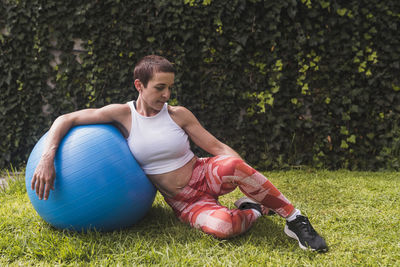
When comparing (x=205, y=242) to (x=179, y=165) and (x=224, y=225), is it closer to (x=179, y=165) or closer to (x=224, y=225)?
(x=224, y=225)

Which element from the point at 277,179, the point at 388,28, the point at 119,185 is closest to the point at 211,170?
the point at 119,185

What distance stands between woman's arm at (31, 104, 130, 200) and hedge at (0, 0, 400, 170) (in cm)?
198

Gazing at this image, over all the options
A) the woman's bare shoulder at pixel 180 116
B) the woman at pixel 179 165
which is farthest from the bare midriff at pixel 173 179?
the woman's bare shoulder at pixel 180 116

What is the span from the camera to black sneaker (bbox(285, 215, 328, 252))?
2.20 meters

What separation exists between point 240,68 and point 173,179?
247 centimetres

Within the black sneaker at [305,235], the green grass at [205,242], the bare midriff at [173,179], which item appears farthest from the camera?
the bare midriff at [173,179]

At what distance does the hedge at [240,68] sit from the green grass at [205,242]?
62.3 inches

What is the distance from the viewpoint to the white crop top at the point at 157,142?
98.8 inches

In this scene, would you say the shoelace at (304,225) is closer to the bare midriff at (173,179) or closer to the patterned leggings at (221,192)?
the patterned leggings at (221,192)

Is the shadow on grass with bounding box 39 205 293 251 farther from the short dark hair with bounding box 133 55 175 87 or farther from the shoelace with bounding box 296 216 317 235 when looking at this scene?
the short dark hair with bounding box 133 55 175 87

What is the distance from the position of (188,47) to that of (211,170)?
94.4 inches

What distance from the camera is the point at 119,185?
91.5 inches

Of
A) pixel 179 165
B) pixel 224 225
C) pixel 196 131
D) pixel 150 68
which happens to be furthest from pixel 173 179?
pixel 150 68

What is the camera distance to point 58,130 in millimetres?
2369
